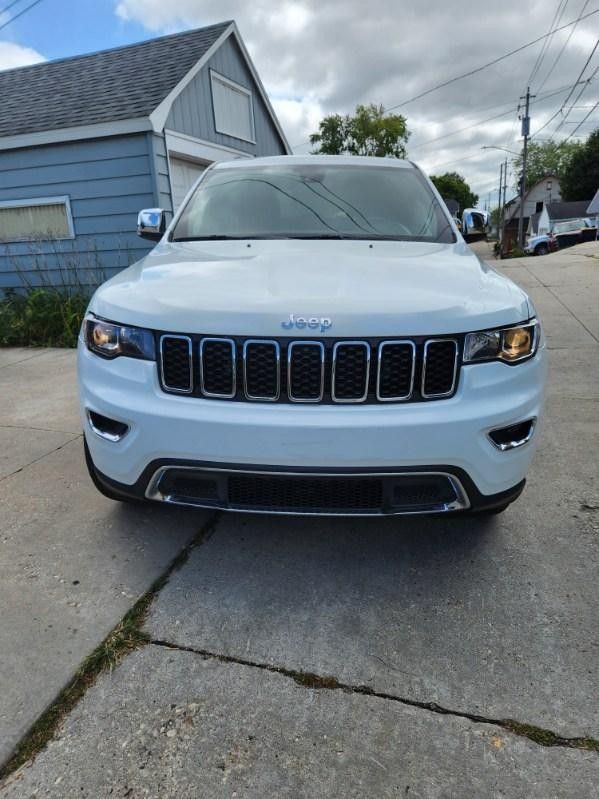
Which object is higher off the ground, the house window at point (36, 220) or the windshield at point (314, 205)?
the windshield at point (314, 205)

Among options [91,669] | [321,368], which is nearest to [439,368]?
[321,368]

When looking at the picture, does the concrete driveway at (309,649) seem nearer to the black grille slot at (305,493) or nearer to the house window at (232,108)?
the black grille slot at (305,493)

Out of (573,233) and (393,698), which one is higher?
(393,698)

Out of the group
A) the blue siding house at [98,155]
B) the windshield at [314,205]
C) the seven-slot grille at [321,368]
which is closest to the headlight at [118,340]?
the seven-slot grille at [321,368]

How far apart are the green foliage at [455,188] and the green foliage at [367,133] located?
36356 millimetres

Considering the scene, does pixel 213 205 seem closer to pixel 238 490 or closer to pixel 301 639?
pixel 238 490

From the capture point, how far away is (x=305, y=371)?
193 cm

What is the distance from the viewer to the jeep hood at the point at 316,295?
6.27 feet

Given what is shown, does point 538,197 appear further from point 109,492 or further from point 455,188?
point 109,492

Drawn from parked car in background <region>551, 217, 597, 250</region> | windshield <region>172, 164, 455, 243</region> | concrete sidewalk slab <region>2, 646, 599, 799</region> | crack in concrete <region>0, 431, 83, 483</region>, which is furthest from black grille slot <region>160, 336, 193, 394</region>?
parked car in background <region>551, 217, 597, 250</region>

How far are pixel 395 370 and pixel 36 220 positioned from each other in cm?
842

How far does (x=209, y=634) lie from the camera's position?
6.47ft

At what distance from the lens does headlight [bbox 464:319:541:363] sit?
196 cm

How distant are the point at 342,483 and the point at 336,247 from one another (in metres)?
1.25
